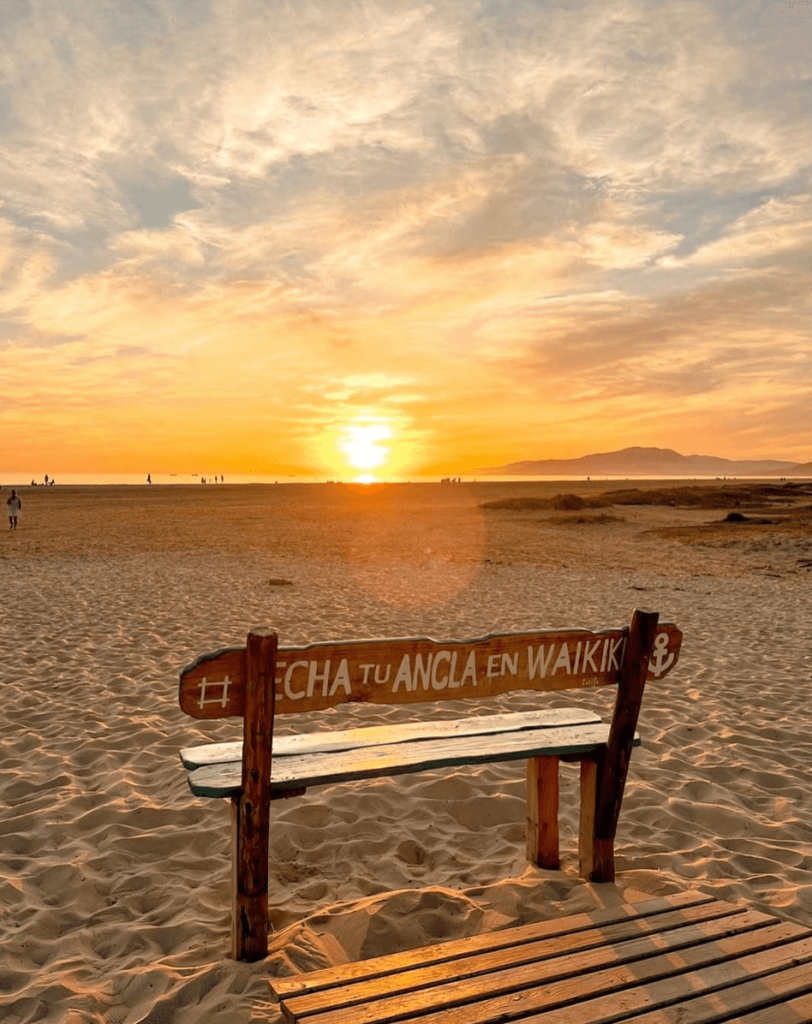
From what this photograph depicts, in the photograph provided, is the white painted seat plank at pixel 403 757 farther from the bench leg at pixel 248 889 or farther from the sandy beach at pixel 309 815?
the sandy beach at pixel 309 815

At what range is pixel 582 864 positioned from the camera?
4254 mm

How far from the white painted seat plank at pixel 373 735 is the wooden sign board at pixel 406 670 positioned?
2.11 ft

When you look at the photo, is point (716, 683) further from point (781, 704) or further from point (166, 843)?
point (166, 843)

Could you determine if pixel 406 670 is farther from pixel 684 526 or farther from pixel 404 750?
pixel 684 526

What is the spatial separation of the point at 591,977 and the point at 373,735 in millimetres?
1641

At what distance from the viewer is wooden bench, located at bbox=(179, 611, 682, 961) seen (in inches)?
129

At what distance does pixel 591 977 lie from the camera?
9.93ft

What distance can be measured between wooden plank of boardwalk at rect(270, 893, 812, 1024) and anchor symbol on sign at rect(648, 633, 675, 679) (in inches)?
46.8

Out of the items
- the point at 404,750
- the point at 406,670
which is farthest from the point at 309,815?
the point at 406,670

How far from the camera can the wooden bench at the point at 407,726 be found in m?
3.28

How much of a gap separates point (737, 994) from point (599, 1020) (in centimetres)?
61

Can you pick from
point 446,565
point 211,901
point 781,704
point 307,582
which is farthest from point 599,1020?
point 446,565

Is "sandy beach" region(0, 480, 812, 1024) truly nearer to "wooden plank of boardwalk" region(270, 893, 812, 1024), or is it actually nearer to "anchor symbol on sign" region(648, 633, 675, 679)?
"wooden plank of boardwalk" region(270, 893, 812, 1024)

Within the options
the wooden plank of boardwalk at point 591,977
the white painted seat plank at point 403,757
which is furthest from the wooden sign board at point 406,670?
the wooden plank of boardwalk at point 591,977
